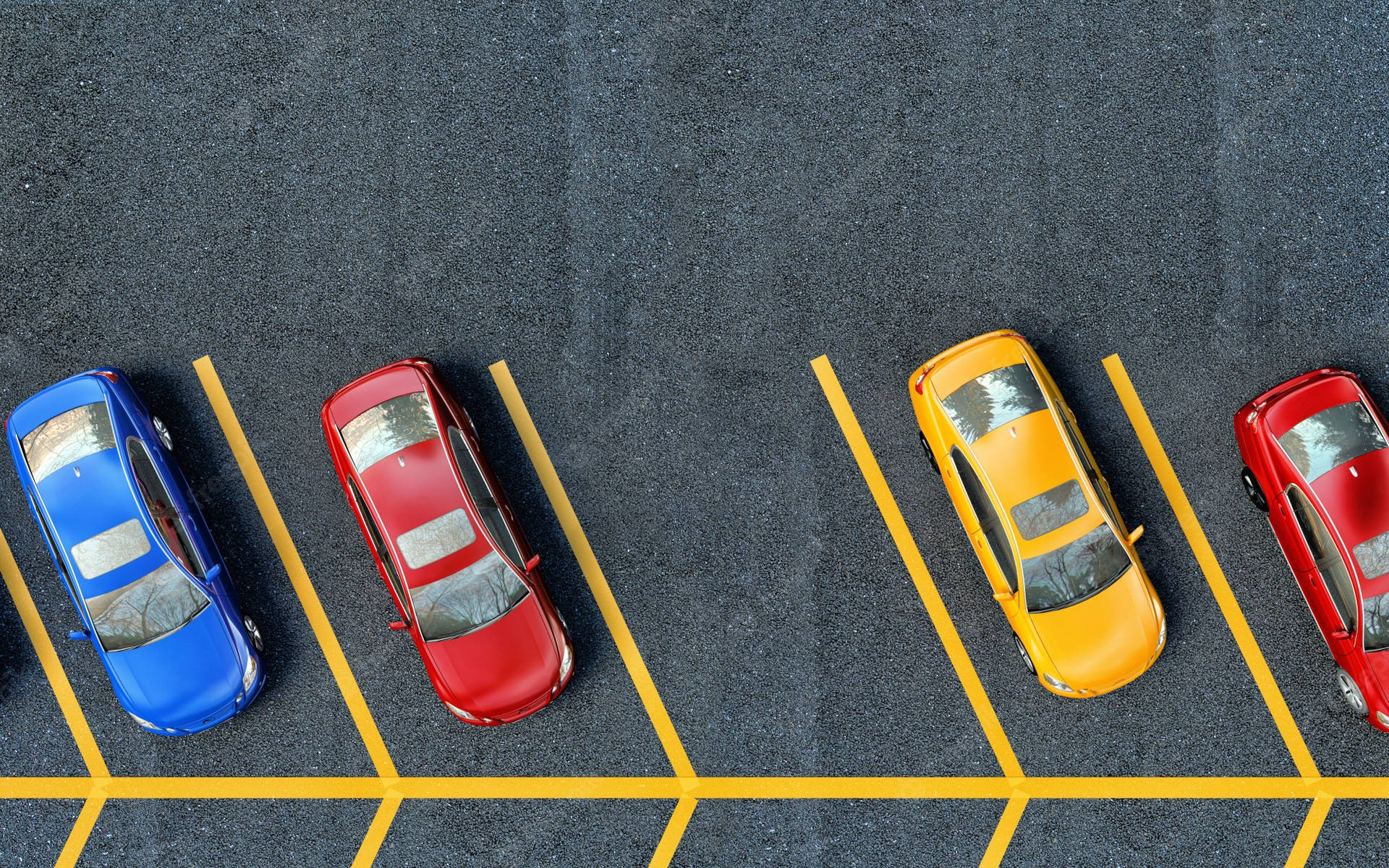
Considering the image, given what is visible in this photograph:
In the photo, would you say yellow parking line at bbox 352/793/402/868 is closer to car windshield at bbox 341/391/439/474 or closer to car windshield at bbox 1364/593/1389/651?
car windshield at bbox 341/391/439/474

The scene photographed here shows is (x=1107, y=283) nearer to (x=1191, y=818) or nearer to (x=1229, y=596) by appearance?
(x=1229, y=596)

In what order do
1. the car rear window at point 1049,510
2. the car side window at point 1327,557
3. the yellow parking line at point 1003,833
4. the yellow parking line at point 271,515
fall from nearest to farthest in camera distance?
the car rear window at point 1049,510 < the car side window at point 1327,557 < the yellow parking line at point 1003,833 < the yellow parking line at point 271,515

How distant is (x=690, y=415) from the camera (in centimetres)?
656

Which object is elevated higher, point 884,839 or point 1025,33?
point 1025,33

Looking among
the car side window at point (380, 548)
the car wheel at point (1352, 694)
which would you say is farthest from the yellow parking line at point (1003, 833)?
the car side window at point (380, 548)

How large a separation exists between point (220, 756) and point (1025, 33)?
9172 mm

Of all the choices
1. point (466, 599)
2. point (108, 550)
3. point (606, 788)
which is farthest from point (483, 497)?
point (108, 550)

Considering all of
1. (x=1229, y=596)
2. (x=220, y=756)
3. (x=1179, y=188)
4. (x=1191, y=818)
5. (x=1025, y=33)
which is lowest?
(x=1191, y=818)

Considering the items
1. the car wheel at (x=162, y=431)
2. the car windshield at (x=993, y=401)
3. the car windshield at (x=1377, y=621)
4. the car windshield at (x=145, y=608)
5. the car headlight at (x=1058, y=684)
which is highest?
the car wheel at (x=162, y=431)

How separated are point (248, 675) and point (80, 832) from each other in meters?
2.14

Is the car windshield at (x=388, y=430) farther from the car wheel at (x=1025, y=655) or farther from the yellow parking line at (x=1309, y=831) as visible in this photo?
the yellow parking line at (x=1309, y=831)

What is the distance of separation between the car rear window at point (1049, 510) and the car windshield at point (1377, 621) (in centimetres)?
233

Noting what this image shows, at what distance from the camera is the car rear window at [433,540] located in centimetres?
582

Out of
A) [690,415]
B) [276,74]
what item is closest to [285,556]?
[690,415]
